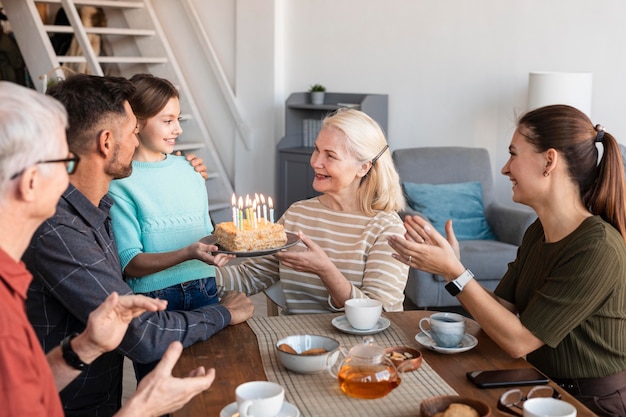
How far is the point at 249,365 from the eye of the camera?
179 centimetres

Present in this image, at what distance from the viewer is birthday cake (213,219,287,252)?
2.28 meters

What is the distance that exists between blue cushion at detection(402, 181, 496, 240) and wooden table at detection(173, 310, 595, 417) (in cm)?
279

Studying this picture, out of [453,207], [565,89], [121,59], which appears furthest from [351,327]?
[121,59]

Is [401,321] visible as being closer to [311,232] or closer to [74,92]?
[311,232]

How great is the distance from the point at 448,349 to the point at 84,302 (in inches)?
32.8

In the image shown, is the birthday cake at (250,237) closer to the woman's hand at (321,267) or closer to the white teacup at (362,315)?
the woman's hand at (321,267)

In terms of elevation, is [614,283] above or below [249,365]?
above

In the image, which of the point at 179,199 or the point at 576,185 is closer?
the point at 576,185

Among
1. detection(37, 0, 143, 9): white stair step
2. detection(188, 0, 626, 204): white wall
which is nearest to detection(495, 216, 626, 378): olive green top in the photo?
detection(188, 0, 626, 204): white wall

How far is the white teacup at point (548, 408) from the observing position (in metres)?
1.42


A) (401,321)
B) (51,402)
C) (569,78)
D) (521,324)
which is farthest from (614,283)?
(569,78)

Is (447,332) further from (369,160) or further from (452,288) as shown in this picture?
(369,160)

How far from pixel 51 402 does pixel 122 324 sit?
11.4 inches

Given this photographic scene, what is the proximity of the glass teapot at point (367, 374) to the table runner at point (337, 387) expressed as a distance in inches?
0.9
